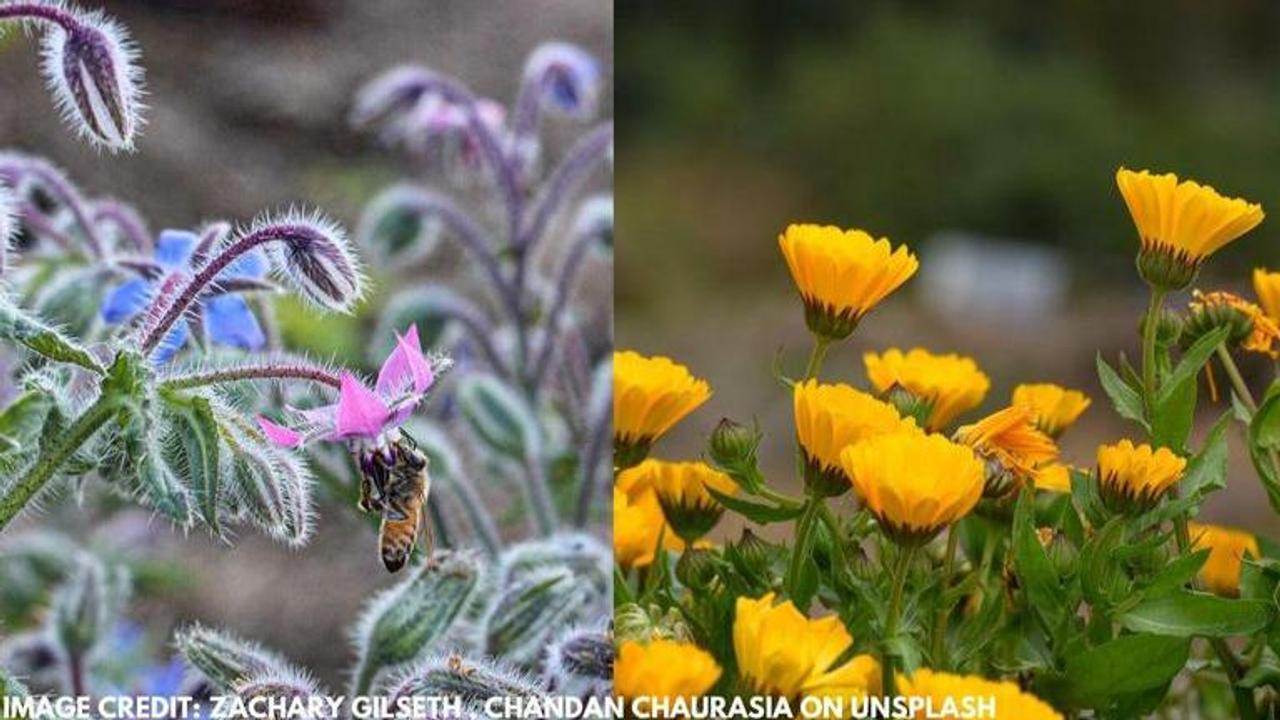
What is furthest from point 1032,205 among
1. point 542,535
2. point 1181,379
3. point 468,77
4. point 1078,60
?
point 1181,379

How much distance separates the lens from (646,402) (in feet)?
1.81

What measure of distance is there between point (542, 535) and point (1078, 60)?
349 centimetres

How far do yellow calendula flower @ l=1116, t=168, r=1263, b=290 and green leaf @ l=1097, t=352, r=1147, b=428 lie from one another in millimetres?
31

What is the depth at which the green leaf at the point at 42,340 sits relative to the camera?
1.50ft

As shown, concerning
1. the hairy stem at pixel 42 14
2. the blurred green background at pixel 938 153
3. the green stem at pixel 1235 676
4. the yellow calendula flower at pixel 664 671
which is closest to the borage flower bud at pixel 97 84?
the hairy stem at pixel 42 14

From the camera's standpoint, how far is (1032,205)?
148 inches

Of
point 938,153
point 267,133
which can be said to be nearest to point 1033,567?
point 267,133

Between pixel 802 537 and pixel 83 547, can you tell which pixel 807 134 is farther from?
pixel 802 537

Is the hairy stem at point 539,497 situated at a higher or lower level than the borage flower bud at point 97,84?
higher

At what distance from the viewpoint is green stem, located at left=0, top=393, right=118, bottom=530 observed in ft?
1.47

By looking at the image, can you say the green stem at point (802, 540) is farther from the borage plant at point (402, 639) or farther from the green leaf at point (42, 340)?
the green leaf at point (42, 340)

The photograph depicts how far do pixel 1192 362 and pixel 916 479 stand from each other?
0.14m

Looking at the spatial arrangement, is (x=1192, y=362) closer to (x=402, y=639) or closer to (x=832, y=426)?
(x=832, y=426)

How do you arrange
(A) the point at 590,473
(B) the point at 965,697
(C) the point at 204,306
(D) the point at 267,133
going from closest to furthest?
(B) the point at 965,697, (C) the point at 204,306, (A) the point at 590,473, (D) the point at 267,133
